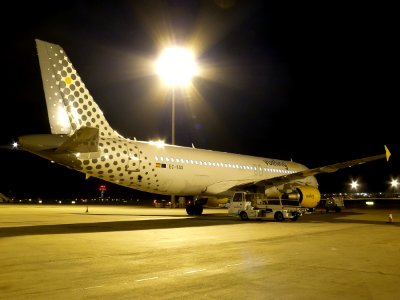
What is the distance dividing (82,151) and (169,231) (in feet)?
17.3

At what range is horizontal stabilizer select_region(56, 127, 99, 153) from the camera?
17.6 metres

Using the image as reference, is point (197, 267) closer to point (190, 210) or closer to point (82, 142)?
point (82, 142)

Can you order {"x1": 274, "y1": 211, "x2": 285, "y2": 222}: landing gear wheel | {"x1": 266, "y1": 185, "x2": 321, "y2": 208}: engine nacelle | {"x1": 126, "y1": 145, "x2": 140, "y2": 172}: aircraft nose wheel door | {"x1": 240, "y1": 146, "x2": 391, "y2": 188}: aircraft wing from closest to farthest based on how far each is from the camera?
{"x1": 126, "y1": 145, "x2": 140, "y2": 172}: aircraft nose wheel door
{"x1": 274, "y1": 211, "x2": 285, "y2": 222}: landing gear wheel
{"x1": 266, "y1": 185, "x2": 321, "y2": 208}: engine nacelle
{"x1": 240, "y1": 146, "x2": 391, "y2": 188}: aircraft wing

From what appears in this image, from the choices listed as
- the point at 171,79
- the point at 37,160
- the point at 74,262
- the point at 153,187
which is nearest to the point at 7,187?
the point at 37,160

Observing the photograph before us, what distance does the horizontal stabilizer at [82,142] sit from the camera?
1762cm

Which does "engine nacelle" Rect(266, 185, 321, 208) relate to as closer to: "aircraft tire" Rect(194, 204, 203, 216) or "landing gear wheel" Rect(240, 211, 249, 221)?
"landing gear wheel" Rect(240, 211, 249, 221)

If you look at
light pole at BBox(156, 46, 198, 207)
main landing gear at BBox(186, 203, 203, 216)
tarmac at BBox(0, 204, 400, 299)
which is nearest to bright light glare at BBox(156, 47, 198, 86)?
light pole at BBox(156, 46, 198, 207)

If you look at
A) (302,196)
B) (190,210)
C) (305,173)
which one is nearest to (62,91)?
(190,210)

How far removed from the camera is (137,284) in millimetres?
7371

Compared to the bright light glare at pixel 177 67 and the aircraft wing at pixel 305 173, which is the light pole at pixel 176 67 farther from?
the aircraft wing at pixel 305 173

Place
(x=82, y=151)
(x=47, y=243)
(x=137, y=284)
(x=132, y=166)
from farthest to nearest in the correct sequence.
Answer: (x=132, y=166) → (x=82, y=151) → (x=47, y=243) → (x=137, y=284)

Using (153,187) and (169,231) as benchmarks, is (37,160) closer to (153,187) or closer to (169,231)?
(153,187)

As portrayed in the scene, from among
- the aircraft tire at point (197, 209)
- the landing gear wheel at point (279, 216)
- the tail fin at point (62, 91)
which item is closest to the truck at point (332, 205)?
the aircraft tire at point (197, 209)

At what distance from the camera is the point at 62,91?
19797mm
